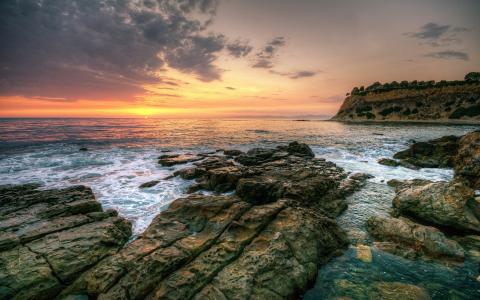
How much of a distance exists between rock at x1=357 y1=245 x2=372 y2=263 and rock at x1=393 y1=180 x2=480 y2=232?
3388 mm

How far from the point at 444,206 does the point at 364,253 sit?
13.7ft

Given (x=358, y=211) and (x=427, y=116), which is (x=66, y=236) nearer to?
(x=358, y=211)

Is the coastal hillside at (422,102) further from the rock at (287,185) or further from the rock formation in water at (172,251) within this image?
the rock formation in water at (172,251)

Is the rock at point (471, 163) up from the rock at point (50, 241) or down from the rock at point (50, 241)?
up

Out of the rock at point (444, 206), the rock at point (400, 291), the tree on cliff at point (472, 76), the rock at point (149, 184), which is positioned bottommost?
the rock at point (149, 184)

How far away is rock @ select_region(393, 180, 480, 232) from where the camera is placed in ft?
24.7

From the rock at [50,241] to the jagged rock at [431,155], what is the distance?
2229 cm

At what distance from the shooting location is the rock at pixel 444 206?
296 inches

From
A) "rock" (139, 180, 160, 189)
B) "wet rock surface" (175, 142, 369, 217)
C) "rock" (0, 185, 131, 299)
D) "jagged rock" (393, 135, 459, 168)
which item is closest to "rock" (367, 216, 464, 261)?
"wet rock surface" (175, 142, 369, 217)

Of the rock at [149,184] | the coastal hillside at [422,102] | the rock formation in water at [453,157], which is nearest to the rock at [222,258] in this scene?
the rock at [149,184]

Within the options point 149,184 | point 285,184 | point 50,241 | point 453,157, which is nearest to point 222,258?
point 50,241

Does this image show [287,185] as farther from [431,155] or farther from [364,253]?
[431,155]

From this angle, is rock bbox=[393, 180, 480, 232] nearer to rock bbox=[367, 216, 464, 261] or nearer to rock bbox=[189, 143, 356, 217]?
rock bbox=[367, 216, 464, 261]

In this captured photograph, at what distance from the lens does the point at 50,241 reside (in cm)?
659
